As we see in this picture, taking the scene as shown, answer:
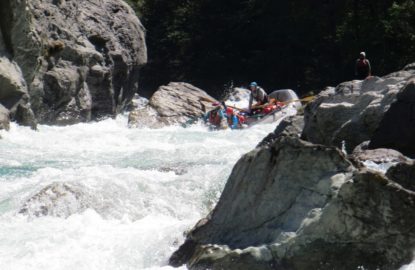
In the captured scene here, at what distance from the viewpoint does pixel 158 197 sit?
9359mm

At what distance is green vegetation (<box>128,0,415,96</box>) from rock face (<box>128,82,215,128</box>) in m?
7.97

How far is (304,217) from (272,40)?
30.4m

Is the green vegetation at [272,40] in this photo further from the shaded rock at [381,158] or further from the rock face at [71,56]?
the shaded rock at [381,158]

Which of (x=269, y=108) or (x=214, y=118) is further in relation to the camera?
(x=214, y=118)

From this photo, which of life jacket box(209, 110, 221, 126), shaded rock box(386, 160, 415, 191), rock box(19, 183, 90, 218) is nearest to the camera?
shaded rock box(386, 160, 415, 191)

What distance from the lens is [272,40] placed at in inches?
1414

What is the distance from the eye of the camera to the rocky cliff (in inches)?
225

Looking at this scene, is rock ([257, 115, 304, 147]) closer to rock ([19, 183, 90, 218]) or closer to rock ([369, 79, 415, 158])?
rock ([369, 79, 415, 158])

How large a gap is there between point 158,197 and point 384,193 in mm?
4117

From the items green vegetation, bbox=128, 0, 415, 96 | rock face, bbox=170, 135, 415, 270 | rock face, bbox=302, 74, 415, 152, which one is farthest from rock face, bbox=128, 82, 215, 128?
rock face, bbox=170, 135, 415, 270

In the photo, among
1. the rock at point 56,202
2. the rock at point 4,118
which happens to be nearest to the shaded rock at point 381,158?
the rock at point 56,202

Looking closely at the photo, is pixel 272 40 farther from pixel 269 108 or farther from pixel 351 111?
pixel 351 111

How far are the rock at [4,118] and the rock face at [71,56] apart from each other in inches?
21.1

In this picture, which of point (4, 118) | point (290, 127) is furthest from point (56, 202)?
point (4, 118)
